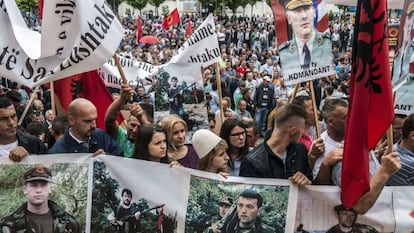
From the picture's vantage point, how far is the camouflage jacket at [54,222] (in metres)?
4.41

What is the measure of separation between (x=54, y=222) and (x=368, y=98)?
2093 mm

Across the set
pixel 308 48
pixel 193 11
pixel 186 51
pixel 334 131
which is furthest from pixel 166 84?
pixel 193 11

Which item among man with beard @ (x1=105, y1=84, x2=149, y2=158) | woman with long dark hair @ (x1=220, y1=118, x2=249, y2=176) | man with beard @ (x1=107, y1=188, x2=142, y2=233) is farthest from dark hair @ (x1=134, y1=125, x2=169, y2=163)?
man with beard @ (x1=105, y1=84, x2=149, y2=158)

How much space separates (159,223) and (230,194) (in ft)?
1.69

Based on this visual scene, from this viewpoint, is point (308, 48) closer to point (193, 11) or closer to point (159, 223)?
point (159, 223)

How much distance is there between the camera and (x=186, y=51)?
927 cm

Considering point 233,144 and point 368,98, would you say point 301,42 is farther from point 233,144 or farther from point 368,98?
point 368,98

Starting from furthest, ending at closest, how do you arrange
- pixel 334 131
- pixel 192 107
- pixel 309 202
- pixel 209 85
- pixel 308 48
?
pixel 209 85, pixel 192 107, pixel 308 48, pixel 334 131, pixel 309 202

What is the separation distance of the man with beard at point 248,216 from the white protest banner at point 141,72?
14.1 ft

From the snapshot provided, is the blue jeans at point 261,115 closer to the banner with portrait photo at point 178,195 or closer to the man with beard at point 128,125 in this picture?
the man with beard at point 128,125

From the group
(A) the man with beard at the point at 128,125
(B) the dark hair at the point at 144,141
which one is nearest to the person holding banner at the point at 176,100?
(A) the man with beard at the point at 128,125

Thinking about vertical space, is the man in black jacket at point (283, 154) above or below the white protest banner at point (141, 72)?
below

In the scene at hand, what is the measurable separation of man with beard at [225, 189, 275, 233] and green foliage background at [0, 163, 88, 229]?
3.19 ft

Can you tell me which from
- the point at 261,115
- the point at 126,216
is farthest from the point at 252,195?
the point at 261,115
